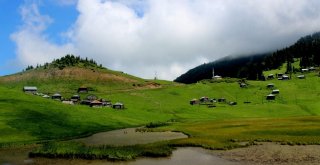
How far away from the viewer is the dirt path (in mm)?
58344

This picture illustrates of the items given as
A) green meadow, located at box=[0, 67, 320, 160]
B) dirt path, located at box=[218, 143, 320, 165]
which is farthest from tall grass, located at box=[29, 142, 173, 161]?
dirt path, located at box=[218, 143, 320, 165]

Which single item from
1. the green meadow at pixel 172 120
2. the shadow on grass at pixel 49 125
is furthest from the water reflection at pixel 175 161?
the shadow on grass at pixel 49 125

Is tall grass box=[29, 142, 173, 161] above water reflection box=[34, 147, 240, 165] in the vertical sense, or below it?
above

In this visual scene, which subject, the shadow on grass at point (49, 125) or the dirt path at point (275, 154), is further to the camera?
the shadow on grass at point (49, 125)

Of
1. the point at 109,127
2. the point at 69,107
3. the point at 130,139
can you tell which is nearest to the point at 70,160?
the point at 130,139

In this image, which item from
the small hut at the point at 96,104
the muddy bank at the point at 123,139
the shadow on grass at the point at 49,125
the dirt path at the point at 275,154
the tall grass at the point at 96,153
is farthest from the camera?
the small hut at the point at 96,104

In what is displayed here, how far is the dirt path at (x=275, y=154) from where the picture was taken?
58344 mm

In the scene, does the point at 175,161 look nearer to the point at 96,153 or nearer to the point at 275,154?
the point at 96,153

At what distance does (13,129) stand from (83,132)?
16759 millimetres

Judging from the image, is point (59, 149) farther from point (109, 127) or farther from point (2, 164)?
point (109, 127)

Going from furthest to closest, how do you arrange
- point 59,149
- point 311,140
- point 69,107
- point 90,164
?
point 69,107, point 311,140, point 59,149, point 90,164

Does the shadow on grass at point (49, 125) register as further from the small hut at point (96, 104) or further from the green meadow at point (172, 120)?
the small hut at point (96, 104)

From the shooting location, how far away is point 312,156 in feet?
201

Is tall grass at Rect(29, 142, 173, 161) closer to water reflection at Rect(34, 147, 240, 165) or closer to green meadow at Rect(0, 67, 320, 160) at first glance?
green meadow at Rect(0, 67, 320, 160)
